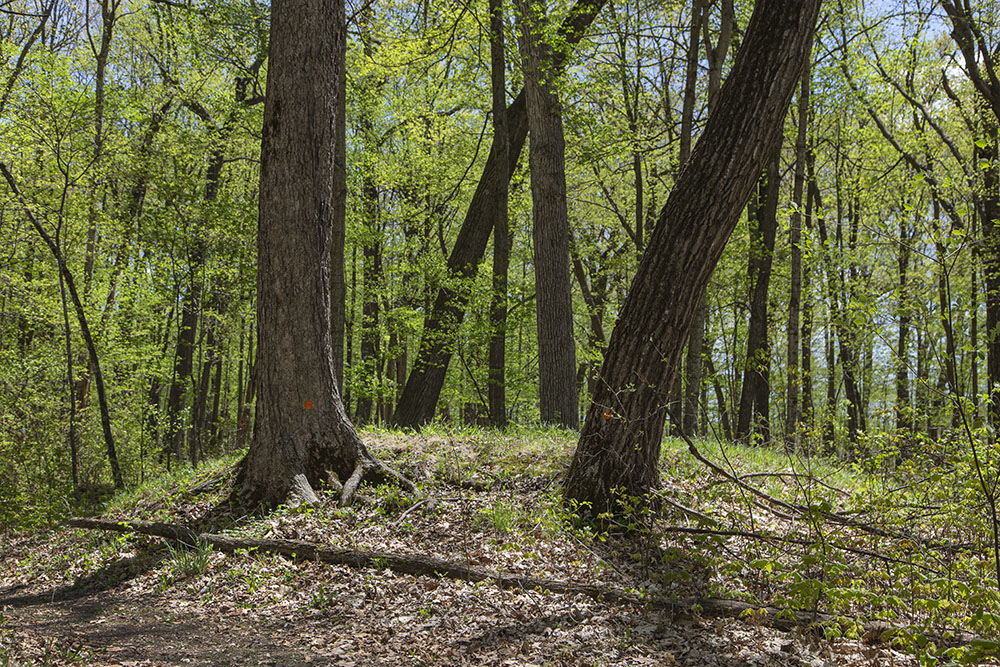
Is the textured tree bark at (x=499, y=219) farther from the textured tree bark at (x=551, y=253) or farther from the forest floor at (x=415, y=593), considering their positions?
the forest floor at (x=415, y=593)

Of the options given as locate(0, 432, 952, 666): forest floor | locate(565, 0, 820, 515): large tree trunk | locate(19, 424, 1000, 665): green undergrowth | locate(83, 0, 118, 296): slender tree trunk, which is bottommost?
locate(0, 432, 952, 666): forest floor

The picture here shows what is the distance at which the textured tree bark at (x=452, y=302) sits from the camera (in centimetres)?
1134

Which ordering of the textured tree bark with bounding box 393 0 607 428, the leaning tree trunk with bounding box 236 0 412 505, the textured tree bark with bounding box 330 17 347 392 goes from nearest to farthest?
the leaning tree trunk with bounding box 236 0 412 505, the textured tree bark with bounding box 330 17 347 392, the textured tree bark with bounding box 393 0 607 428

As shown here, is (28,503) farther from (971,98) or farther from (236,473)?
(971,98)

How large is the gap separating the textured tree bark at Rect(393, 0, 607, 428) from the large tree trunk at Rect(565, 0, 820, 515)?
596cm

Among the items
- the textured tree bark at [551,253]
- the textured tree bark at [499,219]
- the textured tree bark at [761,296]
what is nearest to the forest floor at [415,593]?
the textured tree bark at [551,253]

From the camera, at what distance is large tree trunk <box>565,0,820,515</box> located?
195 inches

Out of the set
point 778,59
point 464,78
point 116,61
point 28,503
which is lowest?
point 28,503

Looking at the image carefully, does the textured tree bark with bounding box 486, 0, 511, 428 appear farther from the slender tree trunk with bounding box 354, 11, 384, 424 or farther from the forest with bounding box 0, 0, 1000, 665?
the slender tree trunk with bounding box 354, 11, 384, 424

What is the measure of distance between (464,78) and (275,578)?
8658 mm

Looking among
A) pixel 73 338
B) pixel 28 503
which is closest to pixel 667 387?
pixel 28 503

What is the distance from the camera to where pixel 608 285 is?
71.7 ft

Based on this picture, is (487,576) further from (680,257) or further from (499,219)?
(499,219)

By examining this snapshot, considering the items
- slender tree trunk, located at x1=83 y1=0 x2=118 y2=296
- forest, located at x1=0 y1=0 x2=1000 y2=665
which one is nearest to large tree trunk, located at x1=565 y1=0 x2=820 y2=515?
forest, located at x1=0 y1=0 x2=1000 y2=665
